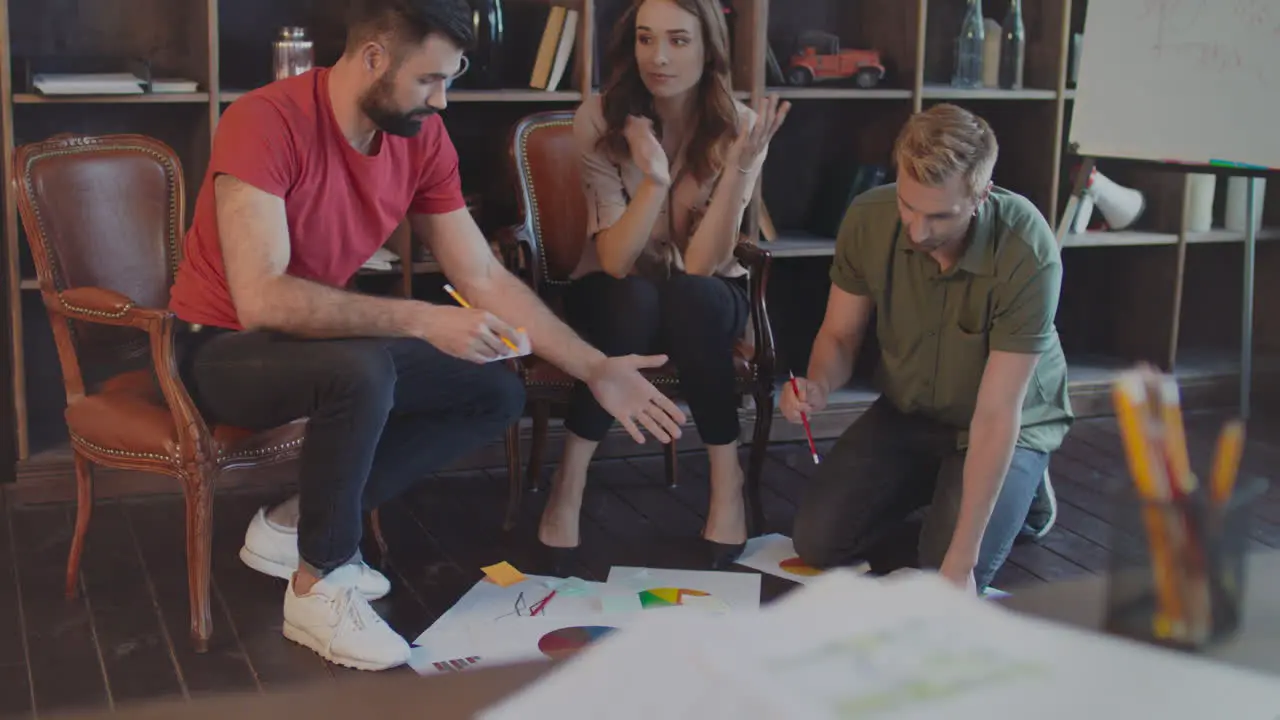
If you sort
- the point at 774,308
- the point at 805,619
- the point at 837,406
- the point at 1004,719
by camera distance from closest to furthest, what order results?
the point at 1004,719 → the point at 805,619 → the point at 837,406 → the point at 774,308

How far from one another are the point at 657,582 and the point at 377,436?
2.17 ft

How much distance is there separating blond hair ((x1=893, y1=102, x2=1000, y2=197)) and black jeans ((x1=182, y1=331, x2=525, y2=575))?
0.89 meters

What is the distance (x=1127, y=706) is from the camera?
2.68ft

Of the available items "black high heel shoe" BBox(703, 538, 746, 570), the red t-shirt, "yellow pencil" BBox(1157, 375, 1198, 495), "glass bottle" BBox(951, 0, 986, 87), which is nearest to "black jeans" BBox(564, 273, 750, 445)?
"black high heel shoe" BBox(703, 538, 746, 570)

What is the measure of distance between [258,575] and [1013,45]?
8.03 ft

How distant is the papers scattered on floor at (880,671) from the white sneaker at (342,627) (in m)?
1.55

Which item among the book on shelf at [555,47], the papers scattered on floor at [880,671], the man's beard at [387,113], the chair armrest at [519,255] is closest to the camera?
the papers scattered on floor at [880,671]

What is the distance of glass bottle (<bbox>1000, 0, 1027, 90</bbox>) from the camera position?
12.6 feet

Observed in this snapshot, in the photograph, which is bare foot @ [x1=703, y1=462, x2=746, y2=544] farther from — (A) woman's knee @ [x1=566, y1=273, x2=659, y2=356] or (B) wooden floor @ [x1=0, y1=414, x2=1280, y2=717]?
(A) woman's knee @ [x1=566, y1=273, x2=659, y2=356]

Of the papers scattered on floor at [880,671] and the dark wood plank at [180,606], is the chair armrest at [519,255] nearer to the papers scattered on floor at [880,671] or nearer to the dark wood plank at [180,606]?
the dark wood plank at [180,606]

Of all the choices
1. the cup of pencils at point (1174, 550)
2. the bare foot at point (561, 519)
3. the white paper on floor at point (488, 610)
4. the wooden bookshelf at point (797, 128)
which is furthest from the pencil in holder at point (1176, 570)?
the wooden bookshelf at point (797, 128)

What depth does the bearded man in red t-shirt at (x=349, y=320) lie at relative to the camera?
7.55 feet

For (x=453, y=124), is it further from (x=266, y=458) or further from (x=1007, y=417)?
(x=1007, y=417)

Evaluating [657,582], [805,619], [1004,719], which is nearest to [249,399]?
[657,582]
